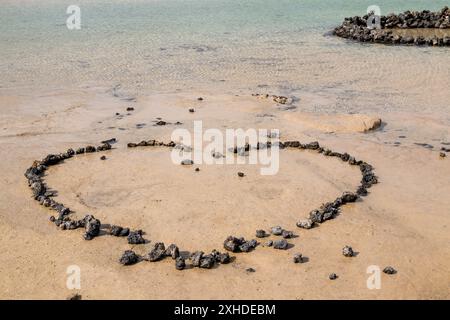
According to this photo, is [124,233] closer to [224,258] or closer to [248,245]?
[224,258]

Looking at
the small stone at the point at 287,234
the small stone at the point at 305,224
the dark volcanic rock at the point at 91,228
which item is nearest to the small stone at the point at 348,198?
the small stone at the point at 305,224

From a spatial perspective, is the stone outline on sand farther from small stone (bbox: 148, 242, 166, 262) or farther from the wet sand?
the wet sand

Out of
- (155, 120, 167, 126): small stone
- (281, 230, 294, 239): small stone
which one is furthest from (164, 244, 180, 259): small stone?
(155, 120, 167, 126): small stone

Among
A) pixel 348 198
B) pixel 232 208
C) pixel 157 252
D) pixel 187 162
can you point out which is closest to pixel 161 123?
pixel 187 162

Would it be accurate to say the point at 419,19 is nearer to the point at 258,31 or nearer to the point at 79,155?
the point at 258,31

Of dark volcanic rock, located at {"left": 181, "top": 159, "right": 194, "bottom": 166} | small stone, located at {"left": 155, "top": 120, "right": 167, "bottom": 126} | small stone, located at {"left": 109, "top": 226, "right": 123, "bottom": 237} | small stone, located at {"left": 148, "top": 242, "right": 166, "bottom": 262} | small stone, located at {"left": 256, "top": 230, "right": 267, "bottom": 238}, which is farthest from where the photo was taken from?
small stone, located at {"left": 155, "top": 120, "right": 167, "bottom": 126}

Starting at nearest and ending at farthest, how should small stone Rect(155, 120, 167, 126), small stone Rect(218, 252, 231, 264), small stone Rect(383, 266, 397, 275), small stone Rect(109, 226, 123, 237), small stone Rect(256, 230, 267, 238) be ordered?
small stone Rect(383, 266, 397, 275)
small stone Rect(218, 252, 231, 264)
small stone Rect(256, 230, 267, 238)
small stone Rect(109, 226, 123, 237)
small stone Rect(155, 120, 167, 126)
